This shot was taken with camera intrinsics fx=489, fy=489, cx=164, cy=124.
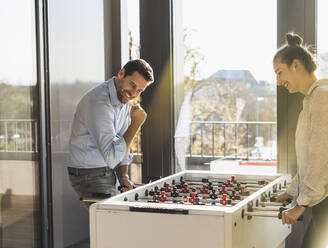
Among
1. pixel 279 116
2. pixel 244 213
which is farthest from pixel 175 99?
pixel 244 213

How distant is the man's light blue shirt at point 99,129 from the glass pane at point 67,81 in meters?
0.40

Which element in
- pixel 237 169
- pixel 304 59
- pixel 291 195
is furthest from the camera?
pixel 237 169

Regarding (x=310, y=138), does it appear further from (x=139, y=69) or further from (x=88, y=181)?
(x=88, y=181)

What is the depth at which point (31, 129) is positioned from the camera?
134 inches

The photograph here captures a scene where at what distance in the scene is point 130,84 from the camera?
3.07m

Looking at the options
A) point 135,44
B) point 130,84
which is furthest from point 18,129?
point 135,44

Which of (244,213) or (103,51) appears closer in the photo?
(244,213)

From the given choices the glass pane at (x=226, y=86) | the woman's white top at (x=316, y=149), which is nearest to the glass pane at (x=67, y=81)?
the glass pane at (x=226, y=86)

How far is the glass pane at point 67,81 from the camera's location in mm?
3584

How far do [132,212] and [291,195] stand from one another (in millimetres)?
969

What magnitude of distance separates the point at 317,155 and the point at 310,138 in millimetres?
91

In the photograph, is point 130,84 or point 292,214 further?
point 130,84

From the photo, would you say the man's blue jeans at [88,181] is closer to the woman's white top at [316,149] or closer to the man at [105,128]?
the man at [105,128]

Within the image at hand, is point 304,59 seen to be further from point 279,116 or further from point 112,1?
point 112,1
